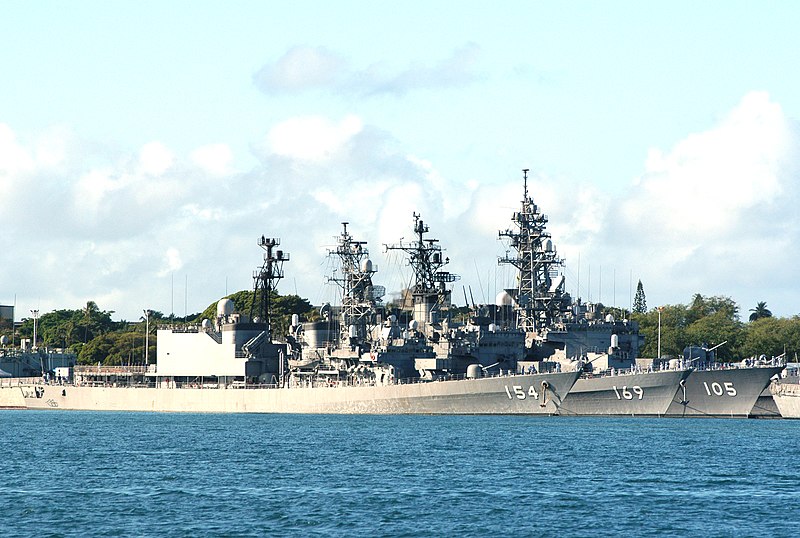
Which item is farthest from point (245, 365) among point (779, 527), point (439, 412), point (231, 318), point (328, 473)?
→ point (779, 527)

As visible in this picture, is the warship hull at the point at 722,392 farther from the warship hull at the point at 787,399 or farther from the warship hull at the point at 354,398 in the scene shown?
the warship hull at the point at 354,398

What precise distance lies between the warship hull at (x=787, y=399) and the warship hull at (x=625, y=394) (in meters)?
7.73

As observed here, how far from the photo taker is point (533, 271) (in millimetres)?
77062

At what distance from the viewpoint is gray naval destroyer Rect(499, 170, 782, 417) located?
64.0m

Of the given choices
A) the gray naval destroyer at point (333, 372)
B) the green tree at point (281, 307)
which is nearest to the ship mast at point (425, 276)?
the gray naval destroyer at point (333, 372)

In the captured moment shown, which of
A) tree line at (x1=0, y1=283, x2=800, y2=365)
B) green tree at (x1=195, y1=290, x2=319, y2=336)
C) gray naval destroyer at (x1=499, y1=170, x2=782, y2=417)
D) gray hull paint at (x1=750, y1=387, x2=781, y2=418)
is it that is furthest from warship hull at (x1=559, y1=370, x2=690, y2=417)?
green tree at (x1=195, y1=290, x2=319, y2=336)

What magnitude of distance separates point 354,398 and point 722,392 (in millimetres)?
19996

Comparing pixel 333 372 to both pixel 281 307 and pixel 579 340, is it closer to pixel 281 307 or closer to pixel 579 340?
pixel 579 340

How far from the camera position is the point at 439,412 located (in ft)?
228

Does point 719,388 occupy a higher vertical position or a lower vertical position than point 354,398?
higher

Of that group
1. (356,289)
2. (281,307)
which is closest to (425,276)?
(356,289)

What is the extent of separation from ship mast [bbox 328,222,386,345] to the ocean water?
59.4 feet

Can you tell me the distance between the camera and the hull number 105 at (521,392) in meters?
65.6

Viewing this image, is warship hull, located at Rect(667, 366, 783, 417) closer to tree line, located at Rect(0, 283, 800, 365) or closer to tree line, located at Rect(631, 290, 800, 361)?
tree line, located at Rect(0, 283, 800, 365)
